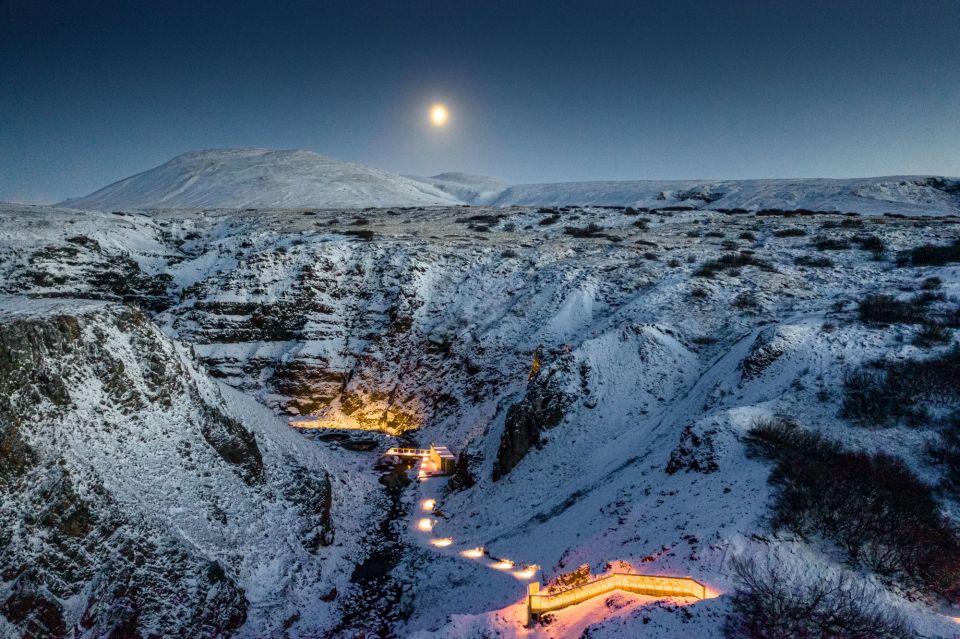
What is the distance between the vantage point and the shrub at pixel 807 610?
11266mm

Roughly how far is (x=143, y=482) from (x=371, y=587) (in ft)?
33.9

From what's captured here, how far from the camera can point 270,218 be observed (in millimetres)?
70125

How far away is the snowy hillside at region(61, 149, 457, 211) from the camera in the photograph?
9650cm

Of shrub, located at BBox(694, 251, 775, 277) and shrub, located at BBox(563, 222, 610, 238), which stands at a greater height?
shrub, located at BBox(563, 222, 610, 238)

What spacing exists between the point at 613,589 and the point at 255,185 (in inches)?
4448

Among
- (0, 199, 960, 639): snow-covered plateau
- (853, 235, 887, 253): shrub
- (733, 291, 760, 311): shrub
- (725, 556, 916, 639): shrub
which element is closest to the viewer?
(725, 556, 916, 639): shrub

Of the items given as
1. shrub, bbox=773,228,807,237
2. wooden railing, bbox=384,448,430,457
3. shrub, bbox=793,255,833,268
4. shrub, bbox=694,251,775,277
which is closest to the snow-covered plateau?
shrub, bbox=694,251,775,277

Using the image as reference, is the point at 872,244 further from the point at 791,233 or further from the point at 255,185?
the point at 255,185

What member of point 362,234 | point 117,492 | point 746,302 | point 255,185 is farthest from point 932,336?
point 255,185

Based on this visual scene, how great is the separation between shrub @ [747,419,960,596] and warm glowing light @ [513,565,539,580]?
8.99 metres

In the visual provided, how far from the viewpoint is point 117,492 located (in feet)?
55.6

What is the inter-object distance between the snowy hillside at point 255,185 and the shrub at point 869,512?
289ft

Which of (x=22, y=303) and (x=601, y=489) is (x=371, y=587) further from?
(x=22, y=303)

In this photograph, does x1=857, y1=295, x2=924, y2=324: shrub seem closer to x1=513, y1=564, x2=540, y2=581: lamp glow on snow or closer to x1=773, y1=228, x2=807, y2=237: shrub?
x1=513, y1=564, x2=540, y2=581: lamp glow on snow
